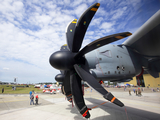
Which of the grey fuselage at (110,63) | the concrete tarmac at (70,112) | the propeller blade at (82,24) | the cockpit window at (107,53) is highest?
the propeller blade at (82,24)

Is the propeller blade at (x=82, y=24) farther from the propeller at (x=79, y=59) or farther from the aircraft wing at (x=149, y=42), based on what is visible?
the aircraft wing at (x=149, y=42)

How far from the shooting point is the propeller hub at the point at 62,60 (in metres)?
4.82

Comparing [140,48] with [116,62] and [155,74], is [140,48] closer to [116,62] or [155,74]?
[116,62]

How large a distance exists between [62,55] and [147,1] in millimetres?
4864

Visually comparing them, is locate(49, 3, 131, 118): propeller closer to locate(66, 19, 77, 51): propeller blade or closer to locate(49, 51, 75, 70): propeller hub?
locate(49, 51, 75, 70): propeller hub

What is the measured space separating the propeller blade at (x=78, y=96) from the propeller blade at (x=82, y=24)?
177 cm

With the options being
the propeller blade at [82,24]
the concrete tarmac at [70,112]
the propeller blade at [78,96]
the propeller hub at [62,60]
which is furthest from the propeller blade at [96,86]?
the concrete tarmac at [70,112]

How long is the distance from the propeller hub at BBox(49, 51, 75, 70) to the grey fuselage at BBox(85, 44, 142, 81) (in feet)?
4.44

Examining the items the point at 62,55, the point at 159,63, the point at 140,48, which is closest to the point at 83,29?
the point at 62,55

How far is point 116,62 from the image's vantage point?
6.35 metres

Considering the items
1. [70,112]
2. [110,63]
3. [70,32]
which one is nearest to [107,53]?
[110,63]

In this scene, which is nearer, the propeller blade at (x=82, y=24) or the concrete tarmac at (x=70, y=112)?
the propeller blade at (x=82, y=24)

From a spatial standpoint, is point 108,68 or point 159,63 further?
point 159,63

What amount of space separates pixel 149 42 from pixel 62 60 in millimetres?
6378
